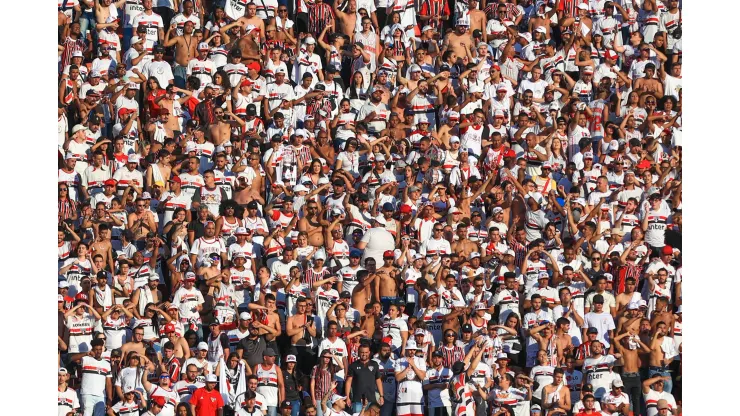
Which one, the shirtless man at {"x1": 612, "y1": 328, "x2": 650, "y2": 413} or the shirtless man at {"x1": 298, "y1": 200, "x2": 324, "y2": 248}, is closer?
the shirtless man at {"x1": 612, "y1": 328, "x2": 650, "y2": 413}

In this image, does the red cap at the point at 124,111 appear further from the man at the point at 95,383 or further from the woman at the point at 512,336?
the woman at the point at 512,336

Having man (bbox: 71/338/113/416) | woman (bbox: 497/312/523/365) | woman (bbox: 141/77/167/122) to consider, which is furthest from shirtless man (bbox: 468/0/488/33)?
man (bbox: 71/338/113/416)

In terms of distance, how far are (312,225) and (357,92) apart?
1.80 m

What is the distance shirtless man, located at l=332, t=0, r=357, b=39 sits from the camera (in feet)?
60.3

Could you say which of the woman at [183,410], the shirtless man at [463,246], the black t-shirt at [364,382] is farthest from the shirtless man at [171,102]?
the black t-shirt at [364,382]

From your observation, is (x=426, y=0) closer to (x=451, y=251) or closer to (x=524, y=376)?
(x=451, y=251)

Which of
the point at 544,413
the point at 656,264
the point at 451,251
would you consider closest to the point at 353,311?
the point at 451,251

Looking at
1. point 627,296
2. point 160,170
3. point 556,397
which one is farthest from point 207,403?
point 627,296

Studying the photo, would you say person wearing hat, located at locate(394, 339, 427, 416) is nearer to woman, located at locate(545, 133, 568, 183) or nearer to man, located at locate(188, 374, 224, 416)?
man, located at locate(188, 374, 224, 416)

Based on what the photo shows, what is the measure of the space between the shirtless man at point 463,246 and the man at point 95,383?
4.25 m

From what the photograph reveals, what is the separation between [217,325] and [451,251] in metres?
2.88

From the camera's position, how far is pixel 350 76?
1844cm

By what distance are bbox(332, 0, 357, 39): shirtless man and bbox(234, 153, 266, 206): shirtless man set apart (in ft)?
6.36
